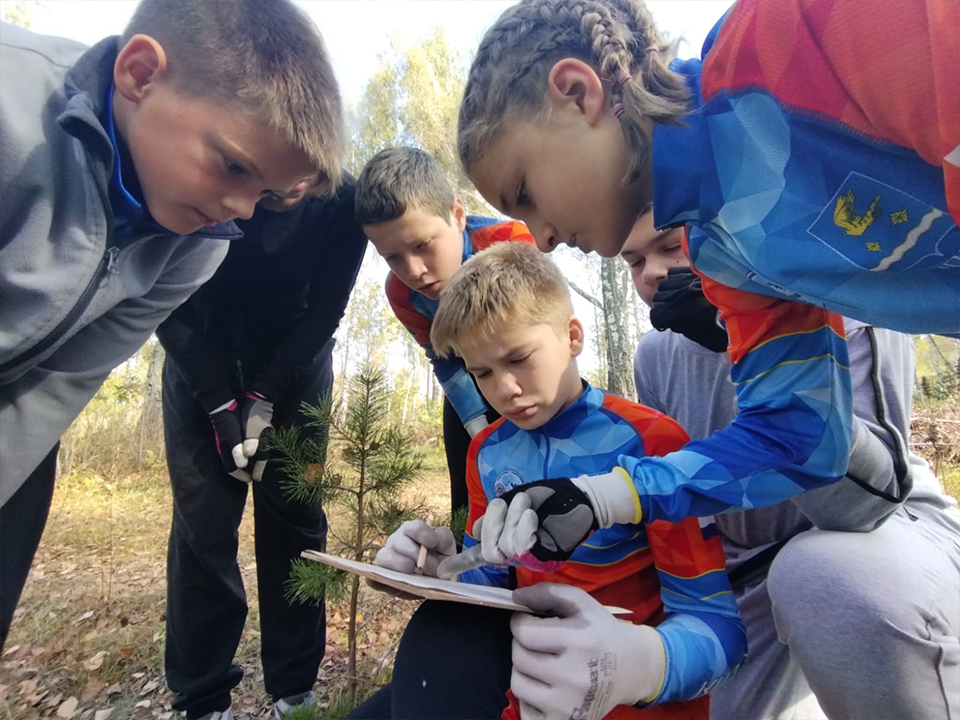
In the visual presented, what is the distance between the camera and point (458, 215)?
7.63ft

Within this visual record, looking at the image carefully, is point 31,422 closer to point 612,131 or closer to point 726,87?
point 612,131

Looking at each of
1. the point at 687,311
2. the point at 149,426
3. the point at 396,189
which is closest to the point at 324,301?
the point at 396,189

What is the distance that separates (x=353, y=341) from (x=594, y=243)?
15.6m

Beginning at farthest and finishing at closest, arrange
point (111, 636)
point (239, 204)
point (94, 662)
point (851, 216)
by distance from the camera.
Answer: point (111, 636)
point (94, 662)
point (239, 204)
point (851, 216)

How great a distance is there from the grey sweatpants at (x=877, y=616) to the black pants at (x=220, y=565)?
5.14ft

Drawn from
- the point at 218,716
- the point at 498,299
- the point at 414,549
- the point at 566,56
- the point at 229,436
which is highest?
the point at 566,56

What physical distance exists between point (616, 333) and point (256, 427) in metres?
4.73

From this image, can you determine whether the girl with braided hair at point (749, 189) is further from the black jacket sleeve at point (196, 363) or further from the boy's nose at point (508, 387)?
the black jacket sleeve at point (196, 363)

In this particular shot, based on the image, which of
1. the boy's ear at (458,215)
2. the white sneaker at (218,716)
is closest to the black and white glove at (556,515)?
the boy's ear at (458,215)

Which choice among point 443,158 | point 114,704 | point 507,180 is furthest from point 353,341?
point 507,180

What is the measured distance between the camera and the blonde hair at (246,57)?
1.32 meters

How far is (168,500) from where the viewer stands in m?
6.05

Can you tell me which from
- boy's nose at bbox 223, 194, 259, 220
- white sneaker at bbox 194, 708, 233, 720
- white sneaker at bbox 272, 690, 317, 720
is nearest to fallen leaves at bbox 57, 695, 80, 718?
white sneaker at bbox 194, 708, 233, 720

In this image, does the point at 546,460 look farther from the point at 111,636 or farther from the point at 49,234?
the point at 111,636
